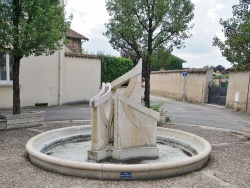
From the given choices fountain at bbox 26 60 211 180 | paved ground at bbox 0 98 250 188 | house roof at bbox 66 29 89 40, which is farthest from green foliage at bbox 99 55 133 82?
fountain at bbox 26 60 211 180

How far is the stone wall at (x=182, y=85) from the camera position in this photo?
802 inches

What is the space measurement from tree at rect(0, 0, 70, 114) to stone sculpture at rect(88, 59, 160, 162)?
3.49m

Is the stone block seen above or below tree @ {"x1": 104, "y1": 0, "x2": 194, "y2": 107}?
below

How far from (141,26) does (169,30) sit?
1252mm

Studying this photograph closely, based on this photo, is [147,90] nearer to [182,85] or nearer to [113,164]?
[113,164]

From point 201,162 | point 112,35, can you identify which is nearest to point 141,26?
point 112,35

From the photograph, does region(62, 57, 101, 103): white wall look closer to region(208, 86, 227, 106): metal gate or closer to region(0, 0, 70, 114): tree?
region(0, 0, 70, 114): tree

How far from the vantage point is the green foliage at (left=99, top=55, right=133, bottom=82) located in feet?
58.7

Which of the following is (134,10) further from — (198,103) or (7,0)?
(198,103)

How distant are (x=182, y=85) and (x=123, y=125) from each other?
727 inches

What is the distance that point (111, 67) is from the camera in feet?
59.8

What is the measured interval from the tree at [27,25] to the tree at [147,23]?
3.27 m

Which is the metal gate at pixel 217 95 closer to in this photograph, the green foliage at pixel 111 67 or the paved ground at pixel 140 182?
the green foliage at pixel 111 67

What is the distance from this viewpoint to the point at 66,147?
262 inches
